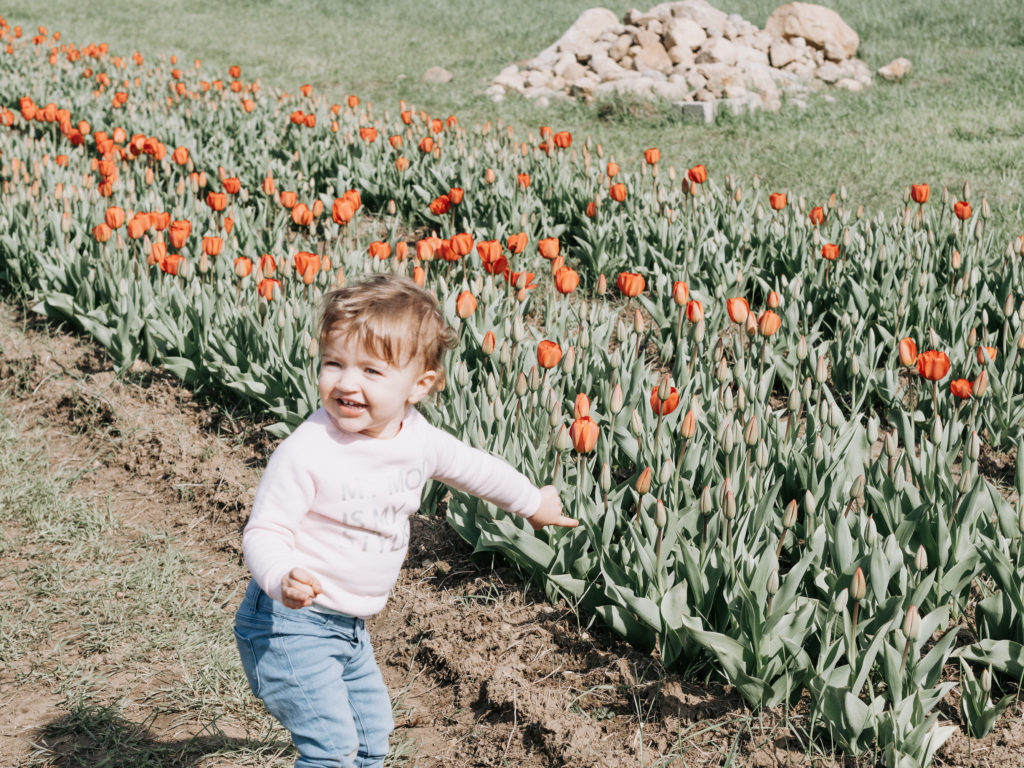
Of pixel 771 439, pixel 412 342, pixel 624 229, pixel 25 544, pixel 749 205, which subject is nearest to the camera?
pixel 412 342

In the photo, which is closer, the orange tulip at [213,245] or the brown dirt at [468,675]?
the brown dirt at [468,675]

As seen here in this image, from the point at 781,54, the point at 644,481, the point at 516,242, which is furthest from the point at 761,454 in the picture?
the point at 781,54

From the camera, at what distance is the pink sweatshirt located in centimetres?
186

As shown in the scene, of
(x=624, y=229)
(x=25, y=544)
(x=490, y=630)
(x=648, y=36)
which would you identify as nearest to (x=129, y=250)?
(x=25, y=544)

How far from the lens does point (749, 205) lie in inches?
232

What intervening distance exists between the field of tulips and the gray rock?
18.2ft

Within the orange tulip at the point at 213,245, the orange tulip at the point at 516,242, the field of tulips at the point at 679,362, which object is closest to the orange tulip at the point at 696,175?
the field of tulips at the point at 679,362

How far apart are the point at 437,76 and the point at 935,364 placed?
1063cm

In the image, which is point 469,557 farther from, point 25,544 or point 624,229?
point 624,229

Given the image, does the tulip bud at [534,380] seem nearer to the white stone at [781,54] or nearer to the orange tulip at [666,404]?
the orange tulip at [666,404]

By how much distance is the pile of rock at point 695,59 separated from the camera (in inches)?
414

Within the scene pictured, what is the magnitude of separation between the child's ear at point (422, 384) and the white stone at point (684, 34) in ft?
33.2

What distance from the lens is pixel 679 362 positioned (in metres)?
3.70

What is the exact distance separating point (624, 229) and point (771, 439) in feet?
7.77
